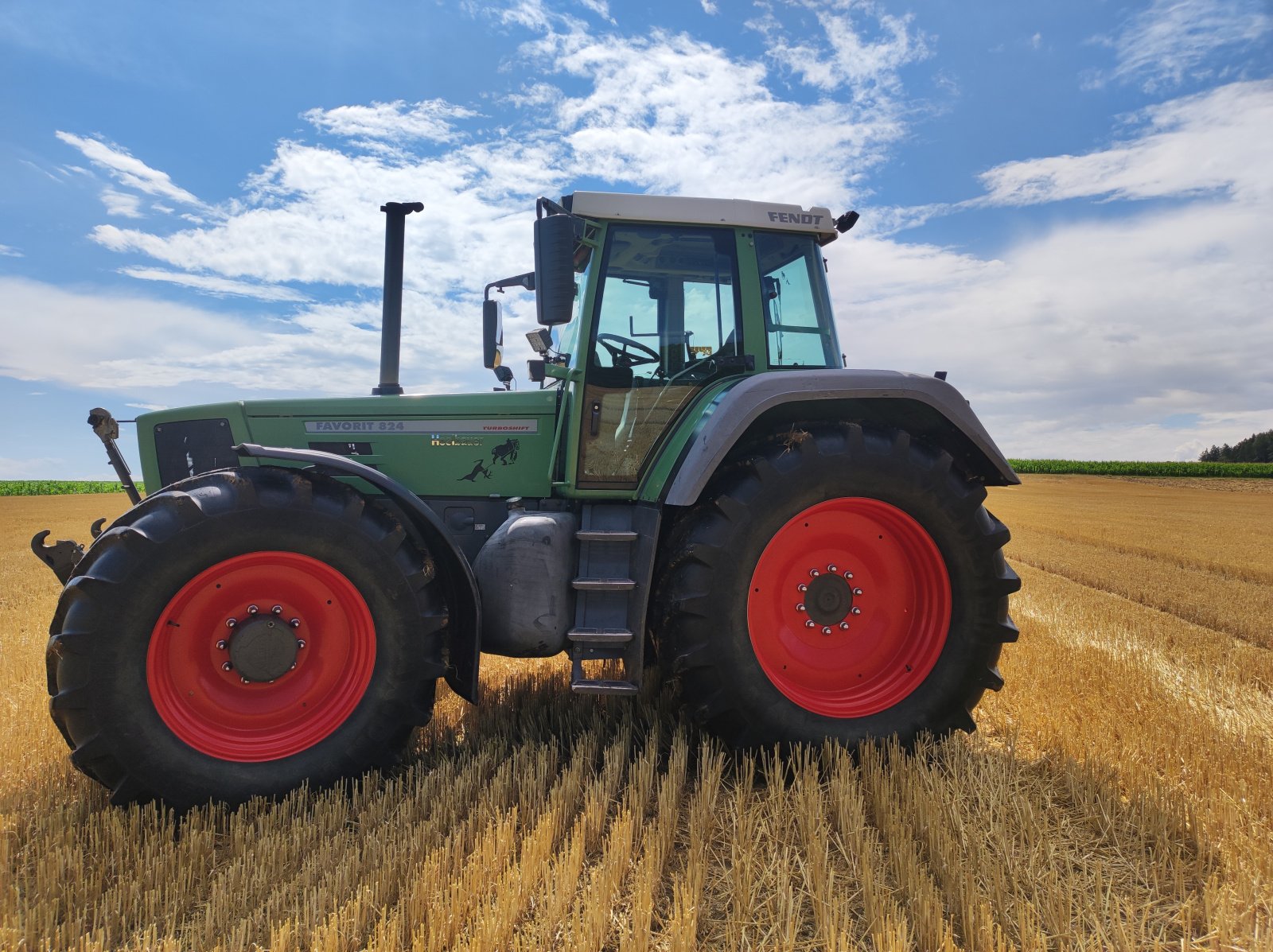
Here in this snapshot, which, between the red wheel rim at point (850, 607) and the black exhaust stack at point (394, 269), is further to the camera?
the black exhaust stack at point (394, 269)

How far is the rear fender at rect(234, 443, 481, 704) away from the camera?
11.4 ft

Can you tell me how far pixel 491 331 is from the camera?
14.5 ft

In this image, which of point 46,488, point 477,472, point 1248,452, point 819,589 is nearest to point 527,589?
point 477,472

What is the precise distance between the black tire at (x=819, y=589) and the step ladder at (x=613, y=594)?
0.11 m

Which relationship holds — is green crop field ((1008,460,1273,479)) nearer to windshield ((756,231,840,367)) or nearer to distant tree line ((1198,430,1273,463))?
distant tree line ((1198,430,1273,463))

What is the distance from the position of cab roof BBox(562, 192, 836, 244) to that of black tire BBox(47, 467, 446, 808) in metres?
1.81

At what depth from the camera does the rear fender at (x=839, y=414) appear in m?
3.52

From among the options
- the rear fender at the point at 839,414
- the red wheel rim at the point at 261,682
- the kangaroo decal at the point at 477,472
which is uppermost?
the rear fender at the point at 839,414

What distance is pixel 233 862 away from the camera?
2771 millimetres

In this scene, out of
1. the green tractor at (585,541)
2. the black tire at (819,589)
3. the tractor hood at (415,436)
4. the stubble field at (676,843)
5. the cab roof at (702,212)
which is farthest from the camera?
the tractor hood at (415,436)

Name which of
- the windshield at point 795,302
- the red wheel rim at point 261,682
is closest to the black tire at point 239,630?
the red wheel rim at point 261,682

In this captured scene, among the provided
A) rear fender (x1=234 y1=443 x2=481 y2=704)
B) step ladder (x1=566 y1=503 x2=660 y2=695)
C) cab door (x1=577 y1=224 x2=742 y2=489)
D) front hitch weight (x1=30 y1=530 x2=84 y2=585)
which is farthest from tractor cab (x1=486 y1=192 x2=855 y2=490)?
front hitch weight (x1=30 y1=530 x2=84 y2=585)

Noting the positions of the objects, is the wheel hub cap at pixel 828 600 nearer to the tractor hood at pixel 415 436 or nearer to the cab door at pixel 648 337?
the cab door at pixel 648 337

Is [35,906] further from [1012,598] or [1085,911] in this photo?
[1012,598]
